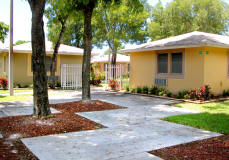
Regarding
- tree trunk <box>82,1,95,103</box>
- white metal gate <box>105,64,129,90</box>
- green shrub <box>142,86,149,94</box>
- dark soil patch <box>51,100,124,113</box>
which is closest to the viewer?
dark soil patch <box>51,100,124,113</box>

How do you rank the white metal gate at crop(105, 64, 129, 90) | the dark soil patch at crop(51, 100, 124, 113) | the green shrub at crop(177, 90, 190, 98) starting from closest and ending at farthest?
the dark soil patch at crop(51, 100, 124, 113) < the green shrub at crop(177, 90, 190, 98) < the white metal gate at crop(105, 64, 129, 90)

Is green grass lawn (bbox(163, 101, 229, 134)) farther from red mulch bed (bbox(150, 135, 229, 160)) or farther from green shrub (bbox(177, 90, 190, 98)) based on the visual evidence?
green shrub (bbox(177, 90, 190, 98))

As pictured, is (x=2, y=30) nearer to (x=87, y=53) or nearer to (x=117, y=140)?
(x=87, y=53)

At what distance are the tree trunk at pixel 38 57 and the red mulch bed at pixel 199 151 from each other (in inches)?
147

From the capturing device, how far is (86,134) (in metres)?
5.98

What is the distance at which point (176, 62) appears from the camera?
1342 cm

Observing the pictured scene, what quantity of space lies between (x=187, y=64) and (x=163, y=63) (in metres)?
1.69

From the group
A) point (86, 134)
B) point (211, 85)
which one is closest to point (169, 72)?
point (211, 85)

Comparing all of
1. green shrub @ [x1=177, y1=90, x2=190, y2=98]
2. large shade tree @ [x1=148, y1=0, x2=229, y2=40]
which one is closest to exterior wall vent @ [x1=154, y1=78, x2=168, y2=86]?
green shrub @ [x1=177, y1=90, x2=190, y2=98]

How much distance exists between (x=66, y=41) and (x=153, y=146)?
132 feet

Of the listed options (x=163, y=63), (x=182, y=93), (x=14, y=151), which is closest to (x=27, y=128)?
(x=14, y=151)

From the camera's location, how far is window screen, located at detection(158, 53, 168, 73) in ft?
45.9

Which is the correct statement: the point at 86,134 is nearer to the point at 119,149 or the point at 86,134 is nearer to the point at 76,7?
the point at 119,149

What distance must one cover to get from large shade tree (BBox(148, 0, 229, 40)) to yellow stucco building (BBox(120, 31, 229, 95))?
19981mm
